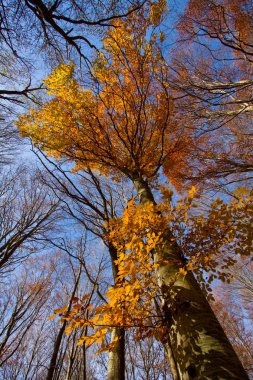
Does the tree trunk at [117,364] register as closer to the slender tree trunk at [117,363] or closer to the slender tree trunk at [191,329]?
the slender tree trunk at [117,363]

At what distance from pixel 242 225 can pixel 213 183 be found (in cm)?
489

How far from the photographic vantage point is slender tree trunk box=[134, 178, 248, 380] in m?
1.48

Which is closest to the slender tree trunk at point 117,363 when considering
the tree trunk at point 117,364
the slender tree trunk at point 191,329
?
the tree trunk at point 117,364

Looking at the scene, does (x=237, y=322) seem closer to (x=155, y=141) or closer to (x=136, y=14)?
(x=155, y=141)

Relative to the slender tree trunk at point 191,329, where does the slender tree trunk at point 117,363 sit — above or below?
above

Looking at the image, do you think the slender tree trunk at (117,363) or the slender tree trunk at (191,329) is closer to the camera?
→ the slender tree trunk at (191,329)

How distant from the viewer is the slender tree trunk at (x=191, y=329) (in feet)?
4.86

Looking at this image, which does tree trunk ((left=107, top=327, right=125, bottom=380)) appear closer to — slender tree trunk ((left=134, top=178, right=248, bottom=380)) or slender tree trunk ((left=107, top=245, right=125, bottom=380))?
slender tree trunk ((left=107, top=245, right=125, bottom=380))

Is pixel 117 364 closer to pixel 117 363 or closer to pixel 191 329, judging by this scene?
pixel 117 363

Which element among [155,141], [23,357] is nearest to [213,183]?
[155,141]

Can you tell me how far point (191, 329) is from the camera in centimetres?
175

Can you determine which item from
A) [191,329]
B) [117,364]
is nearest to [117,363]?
[117,364]

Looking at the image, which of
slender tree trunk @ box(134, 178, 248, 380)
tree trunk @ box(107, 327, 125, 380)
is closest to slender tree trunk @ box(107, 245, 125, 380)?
tree trunk @ box(107, 327, 125, 380)

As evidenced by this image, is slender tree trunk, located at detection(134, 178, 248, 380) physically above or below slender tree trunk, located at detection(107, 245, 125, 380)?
below
